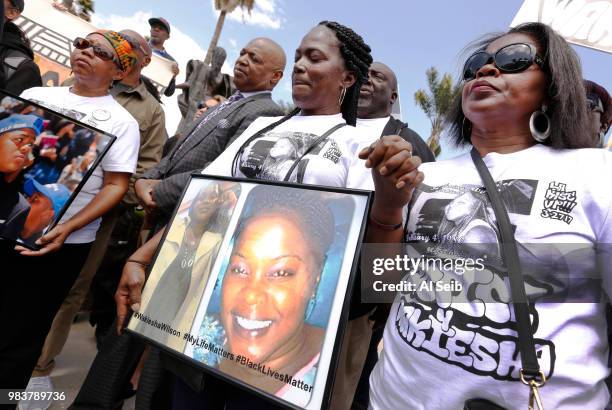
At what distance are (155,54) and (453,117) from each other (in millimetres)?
6280

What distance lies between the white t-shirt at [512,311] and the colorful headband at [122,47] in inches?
84.0

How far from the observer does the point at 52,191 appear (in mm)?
1823

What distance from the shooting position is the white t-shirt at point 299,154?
1.38 meters

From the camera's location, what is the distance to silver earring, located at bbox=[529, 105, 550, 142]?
3.81ft

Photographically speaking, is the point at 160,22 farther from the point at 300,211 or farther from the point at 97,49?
the point at 300,211

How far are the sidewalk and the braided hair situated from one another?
97.9 inches

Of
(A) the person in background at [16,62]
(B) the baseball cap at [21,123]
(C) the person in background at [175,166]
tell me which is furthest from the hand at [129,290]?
(A) the person in background at [16,62]

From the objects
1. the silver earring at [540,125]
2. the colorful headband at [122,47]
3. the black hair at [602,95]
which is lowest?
the silver earring at [540,125]

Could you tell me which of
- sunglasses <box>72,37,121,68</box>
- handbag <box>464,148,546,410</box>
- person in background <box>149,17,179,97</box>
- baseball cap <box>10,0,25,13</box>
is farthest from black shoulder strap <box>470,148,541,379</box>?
person in background <box>149,17,179,97</box>

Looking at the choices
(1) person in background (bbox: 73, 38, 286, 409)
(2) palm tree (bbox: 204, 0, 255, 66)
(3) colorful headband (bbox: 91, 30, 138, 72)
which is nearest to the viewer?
(1) person in background (bbox: 73, 38, 286, 409)

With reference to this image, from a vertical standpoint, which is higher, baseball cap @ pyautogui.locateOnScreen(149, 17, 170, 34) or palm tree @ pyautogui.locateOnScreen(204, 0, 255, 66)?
palm tree @ pyautogui.locateOnScreen(204, 0, 255, 66)

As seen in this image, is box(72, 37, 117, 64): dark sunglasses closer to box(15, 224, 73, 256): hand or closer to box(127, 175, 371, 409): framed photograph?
box(15, 224, 73, 256): hand

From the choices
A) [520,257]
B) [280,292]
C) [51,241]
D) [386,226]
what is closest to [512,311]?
[520,257]

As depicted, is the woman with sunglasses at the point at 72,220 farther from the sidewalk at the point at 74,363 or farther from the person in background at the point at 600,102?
the person in background at the point at 600,102
